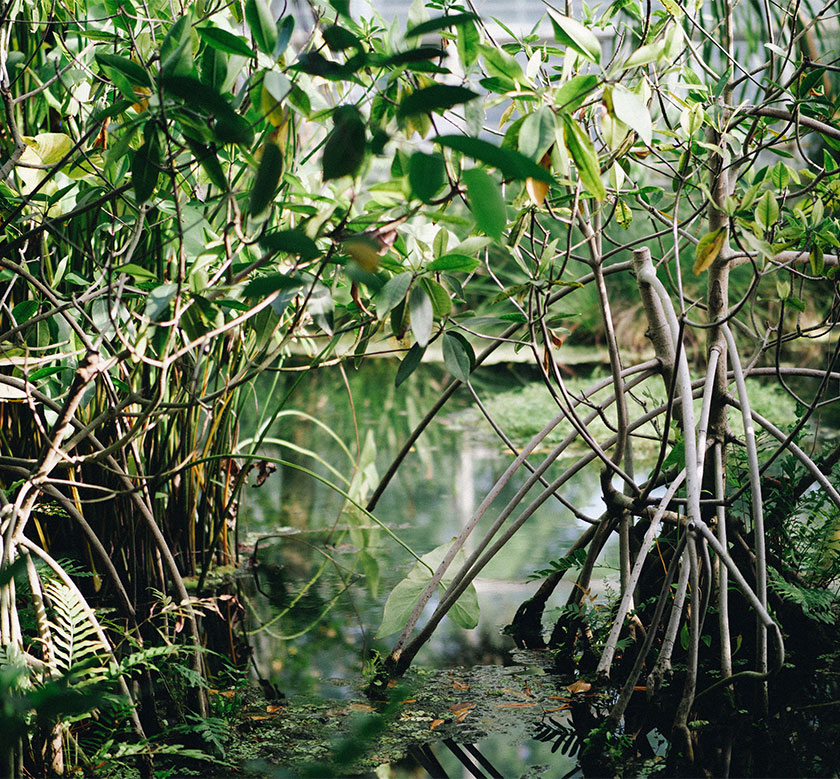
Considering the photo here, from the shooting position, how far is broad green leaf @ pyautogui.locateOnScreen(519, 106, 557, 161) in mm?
711

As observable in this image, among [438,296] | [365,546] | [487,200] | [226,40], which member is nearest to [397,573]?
[365,546]

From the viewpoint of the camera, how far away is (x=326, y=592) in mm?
1756

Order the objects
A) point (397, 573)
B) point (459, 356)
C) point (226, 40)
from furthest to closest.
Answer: point (397, 573) → point (459, 356) → point (226, 40)

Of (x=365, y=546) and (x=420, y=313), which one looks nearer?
(x=420, y=313)

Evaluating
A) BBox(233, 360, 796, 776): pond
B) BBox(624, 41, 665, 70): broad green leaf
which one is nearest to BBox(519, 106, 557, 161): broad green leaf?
BBox(624, 41, 665, 70): broad green leaf

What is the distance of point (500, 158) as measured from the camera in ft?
1.31

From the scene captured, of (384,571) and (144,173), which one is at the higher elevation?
(144,173)

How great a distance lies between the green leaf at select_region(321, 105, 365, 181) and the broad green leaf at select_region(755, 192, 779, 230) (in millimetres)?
650

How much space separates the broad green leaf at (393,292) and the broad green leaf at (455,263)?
3cm

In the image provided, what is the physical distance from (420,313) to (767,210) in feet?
1.43

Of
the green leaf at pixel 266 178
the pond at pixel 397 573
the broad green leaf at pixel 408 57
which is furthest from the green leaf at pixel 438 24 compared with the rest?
the pond at pixel 397 573

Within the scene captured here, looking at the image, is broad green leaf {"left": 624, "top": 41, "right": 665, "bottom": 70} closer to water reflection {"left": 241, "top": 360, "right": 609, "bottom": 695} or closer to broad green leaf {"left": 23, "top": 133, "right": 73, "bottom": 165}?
broad green leaf {"left": 23, "top": 133, "right": 73, "bottom": 165}

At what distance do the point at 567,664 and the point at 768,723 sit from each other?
1.09 feet

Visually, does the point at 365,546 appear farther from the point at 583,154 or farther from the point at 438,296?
the point at 583,154
